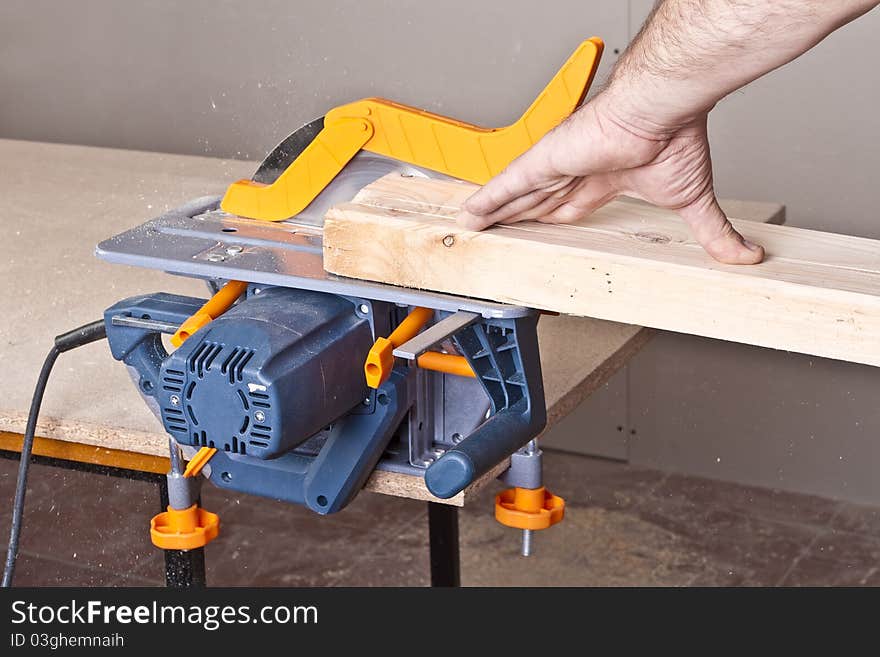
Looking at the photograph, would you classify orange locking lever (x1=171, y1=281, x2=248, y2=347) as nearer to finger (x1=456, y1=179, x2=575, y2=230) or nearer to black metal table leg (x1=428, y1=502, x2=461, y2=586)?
finger (x1=456, y1=179, x2=575, y2=230)

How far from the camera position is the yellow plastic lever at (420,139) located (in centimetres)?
137

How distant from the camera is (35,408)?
1.49 meters

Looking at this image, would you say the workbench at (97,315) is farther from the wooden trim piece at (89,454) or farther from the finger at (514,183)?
the finger at (514,183)

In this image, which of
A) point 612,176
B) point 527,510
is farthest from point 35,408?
point 612,176

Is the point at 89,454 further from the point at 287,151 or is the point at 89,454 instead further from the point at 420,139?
the point at 420,139

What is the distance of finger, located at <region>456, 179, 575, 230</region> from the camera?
50.4 inches

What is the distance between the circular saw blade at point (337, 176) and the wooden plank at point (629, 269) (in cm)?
6

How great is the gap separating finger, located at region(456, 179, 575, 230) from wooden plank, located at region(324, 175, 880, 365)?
0.04ft

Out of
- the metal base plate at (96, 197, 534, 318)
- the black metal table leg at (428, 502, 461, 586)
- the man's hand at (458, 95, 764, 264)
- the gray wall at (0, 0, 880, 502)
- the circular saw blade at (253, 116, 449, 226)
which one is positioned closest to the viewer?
the man's hand at (458, 95, 764, 264)

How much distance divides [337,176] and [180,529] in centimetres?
44

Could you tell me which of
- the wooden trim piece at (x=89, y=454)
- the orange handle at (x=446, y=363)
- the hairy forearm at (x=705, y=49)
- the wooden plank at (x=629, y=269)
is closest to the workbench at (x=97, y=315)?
the wooden trim piece at (x=89, y=454)

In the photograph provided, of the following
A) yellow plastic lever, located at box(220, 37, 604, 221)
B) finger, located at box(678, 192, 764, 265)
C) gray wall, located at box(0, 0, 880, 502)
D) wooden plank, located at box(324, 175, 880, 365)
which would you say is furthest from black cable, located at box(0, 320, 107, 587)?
gray wall, located at box(0, 0, 880, 502)
